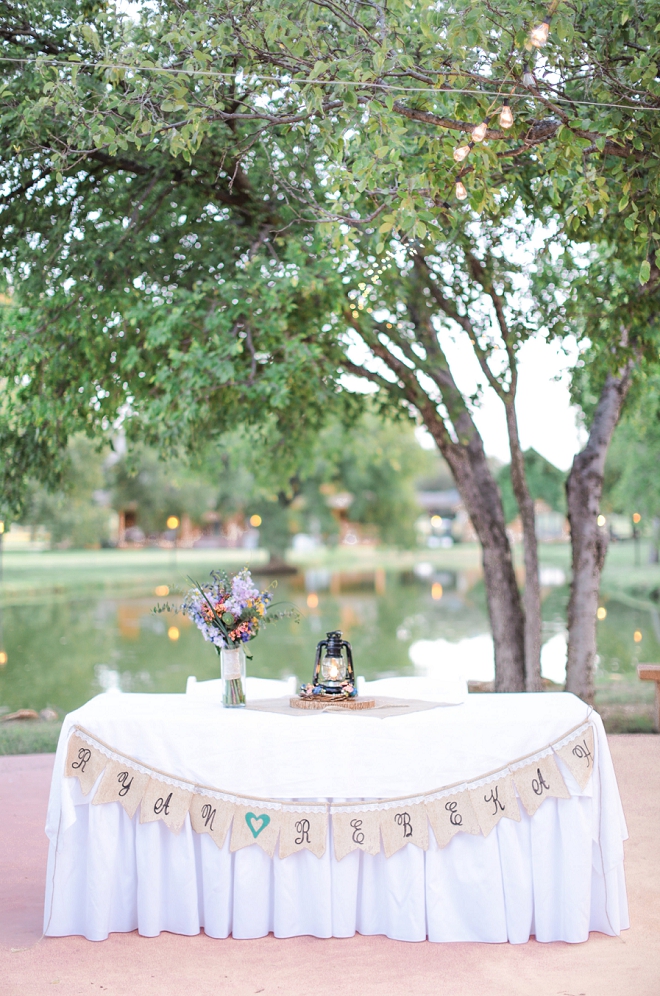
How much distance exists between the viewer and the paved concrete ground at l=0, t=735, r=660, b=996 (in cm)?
352

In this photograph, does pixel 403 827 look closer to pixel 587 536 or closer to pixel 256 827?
pixel 256 827

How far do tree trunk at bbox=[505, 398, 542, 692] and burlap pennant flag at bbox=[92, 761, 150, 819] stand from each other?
18.0 feet

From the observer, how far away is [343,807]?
392 centimetres

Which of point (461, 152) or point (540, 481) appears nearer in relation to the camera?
point (461, 152)

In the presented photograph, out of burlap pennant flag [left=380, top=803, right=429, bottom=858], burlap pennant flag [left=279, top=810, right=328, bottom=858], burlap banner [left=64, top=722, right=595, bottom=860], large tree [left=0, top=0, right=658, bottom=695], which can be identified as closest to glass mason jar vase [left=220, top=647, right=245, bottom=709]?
burlap banner [left=64, top=722, right=595, bottom=860]

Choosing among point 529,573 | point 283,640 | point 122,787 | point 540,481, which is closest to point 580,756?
point 122,787

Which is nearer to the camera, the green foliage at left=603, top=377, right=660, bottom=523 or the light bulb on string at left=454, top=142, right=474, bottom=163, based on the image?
the light bulb on string at left=454, top=142, right=474, bottom=163

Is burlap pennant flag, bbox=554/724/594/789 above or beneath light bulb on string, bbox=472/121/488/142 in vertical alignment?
beneath

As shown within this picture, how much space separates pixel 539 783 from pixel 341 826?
0.83m

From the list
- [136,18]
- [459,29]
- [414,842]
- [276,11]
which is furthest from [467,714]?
[136,18]

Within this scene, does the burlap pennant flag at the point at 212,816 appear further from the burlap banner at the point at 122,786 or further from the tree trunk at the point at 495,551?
the tree trunk at the point at 495,551

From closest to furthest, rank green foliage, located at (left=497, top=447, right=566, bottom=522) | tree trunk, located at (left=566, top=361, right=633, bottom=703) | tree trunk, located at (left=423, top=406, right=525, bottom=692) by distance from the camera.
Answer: tree trunk, located at (left=566, top=361, right=633, bottom=703) → tree trunk, located at (left=423, top=406, right=525, bottom=692) → green foliage, located at (left=497, top=447, right=566, bottom=522)

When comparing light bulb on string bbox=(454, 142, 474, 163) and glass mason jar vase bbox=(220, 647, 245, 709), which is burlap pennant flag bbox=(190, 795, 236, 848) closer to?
glass mason jar vase bbox=(220, 647, 245, 709)

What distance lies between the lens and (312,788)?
3.93 m
